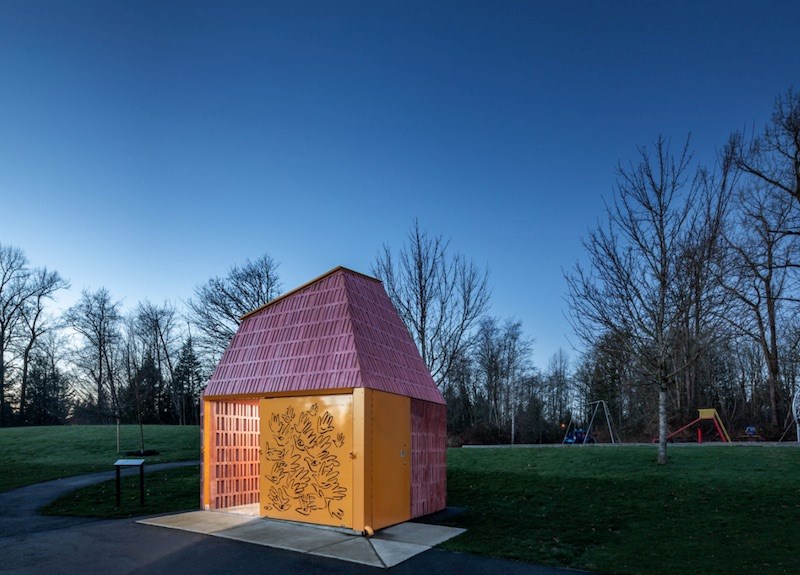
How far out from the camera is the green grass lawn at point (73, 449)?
64.6ft

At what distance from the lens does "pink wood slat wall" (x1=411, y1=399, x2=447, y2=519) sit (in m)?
10.7

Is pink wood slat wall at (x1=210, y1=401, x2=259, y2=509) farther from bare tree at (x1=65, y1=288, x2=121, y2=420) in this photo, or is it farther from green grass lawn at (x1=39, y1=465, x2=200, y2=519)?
bare tree at (x1=65, y1=288, x2=121, y2=420)

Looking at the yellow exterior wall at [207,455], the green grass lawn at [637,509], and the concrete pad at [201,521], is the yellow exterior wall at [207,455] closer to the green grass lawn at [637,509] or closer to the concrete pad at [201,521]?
the concrete pad at [201,521]

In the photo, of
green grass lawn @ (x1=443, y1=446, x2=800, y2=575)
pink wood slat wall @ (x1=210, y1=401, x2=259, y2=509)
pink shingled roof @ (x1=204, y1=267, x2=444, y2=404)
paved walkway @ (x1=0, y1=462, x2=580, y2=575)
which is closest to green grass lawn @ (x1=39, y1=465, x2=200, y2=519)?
pink wood slat wall @ (x1=210, y1=401, x2=259, y2=509)

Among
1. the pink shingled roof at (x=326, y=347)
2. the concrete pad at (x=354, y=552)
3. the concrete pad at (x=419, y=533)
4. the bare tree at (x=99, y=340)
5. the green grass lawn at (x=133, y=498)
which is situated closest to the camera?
the concrete pad at (x=354, y=552)

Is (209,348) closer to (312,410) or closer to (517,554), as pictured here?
(312,410)

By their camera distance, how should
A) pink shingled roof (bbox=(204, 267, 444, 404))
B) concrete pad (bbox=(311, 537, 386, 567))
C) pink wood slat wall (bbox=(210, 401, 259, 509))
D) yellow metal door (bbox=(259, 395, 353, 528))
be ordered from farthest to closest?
pink wood slat wall (bbox=(210, 401, 259, 509))
pink shingled roof (bbox=(204, 267, 444, 404))
yellow metal door (bbox=(259, 395, 353, 528))
concrete pad (bbox=(311, 537, 386, 567))

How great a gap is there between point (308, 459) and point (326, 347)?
203 cm

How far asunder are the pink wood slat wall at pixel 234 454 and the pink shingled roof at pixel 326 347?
871 mm

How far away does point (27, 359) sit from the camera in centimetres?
4350

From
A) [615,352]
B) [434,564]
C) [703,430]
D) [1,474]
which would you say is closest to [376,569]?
[434,564]

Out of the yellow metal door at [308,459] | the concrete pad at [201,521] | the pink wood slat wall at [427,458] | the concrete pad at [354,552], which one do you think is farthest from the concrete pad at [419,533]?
the concrete pad at [201,521]

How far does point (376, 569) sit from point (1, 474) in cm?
1872

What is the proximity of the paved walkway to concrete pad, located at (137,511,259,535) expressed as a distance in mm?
224
